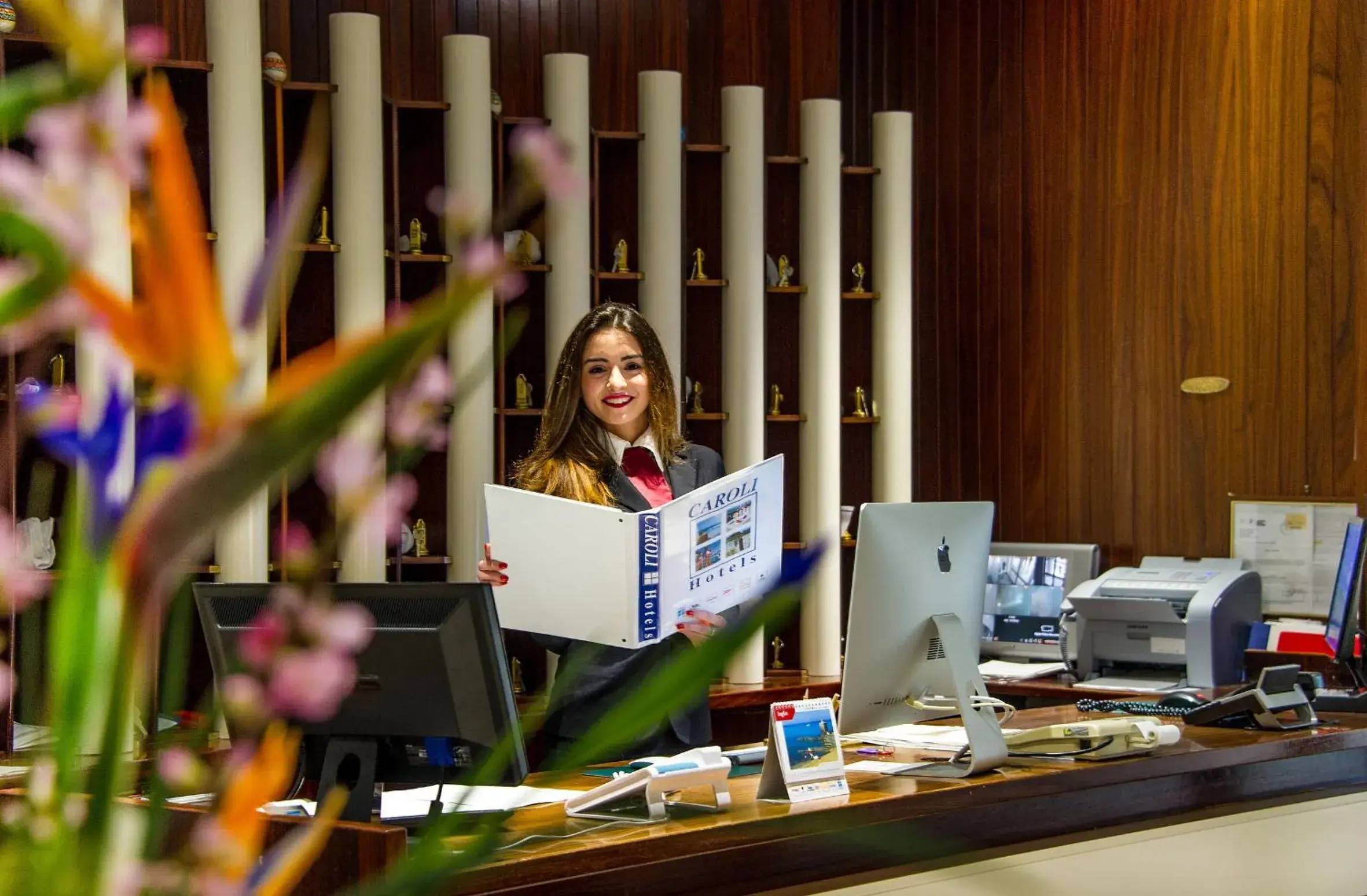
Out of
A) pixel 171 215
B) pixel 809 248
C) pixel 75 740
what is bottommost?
pixel 75 740

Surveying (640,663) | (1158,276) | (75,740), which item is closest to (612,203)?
(1158,276)

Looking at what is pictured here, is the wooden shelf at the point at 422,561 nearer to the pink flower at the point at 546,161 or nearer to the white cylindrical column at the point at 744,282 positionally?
the white cylindrical column at the point at 744,282

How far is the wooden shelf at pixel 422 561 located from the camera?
15.5 ft

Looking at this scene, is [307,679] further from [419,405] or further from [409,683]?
[409,683]

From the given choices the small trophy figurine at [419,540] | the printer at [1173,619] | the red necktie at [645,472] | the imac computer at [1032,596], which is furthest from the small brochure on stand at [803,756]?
the small trophy figurine at [419,540]

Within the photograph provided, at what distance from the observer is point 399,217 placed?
4.88 meters

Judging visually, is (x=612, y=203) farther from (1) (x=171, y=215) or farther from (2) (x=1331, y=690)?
(1) (x=171, y=215)

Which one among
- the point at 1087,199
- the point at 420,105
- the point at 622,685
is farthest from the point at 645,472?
the point at 1087,199

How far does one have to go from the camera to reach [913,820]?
7.70ft

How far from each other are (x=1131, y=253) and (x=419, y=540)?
2.49 metres

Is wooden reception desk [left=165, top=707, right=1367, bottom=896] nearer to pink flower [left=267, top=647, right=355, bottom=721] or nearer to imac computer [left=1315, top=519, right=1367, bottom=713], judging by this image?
imac computer [left=1315, top=519, right=1367, bottom=713]

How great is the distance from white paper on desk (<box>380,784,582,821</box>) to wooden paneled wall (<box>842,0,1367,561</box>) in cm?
292

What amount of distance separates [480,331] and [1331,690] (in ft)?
8.27

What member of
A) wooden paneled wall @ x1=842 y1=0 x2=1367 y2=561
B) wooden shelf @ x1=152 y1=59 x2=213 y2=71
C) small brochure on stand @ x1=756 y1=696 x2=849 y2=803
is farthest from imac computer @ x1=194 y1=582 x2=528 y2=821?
wooden paneled wall @ x1=842 y1=0 x2=1367 y2=561
